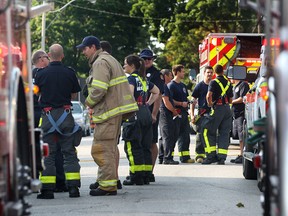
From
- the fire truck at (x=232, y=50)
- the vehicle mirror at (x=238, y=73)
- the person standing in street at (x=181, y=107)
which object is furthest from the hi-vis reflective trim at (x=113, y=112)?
the fire truck at (x=232, y=50)

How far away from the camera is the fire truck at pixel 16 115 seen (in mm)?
7266

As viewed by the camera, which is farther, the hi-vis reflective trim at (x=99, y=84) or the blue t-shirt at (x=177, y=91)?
the blue t-shirt at (x=177, y=91)

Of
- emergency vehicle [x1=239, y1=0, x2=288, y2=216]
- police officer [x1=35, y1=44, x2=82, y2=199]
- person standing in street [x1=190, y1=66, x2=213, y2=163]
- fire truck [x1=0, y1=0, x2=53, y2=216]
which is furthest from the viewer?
person standing in street [x1=190, y1=66, x2=213, y2=163]

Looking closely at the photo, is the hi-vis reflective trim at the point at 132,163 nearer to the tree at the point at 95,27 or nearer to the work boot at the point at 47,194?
the work boot at the point at 47,194

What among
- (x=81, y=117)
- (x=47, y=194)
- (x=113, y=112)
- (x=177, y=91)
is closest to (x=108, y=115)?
(x=113, y=112)

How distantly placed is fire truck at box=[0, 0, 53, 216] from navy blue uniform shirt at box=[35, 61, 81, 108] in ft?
14.7

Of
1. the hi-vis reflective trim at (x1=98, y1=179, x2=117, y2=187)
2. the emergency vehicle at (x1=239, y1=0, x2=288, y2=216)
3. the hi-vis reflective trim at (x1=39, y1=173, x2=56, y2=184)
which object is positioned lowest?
the hi-vis reflective trim at (x1=98, y1=179, x2=117, y2=187)

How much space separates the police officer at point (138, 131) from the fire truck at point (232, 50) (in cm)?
736

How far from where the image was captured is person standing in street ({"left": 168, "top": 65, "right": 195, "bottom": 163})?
20.2m

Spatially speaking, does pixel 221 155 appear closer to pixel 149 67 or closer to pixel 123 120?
pixel 149 67

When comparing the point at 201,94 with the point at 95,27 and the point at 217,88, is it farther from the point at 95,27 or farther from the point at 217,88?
the point at 95,27

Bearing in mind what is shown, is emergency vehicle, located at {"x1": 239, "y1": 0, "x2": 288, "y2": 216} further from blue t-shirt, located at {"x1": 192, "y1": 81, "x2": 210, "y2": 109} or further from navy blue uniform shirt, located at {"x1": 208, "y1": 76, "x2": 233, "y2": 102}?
blue t-shirt, located at {"x1": 192, "y1": 81, "x2": 210, "y2": 109}

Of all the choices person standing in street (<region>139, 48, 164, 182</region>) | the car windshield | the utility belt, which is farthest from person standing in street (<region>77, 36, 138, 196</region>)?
the car windshield

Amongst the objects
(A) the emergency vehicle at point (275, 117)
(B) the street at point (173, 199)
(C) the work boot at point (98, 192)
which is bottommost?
(B) the street at point (173, 199)
